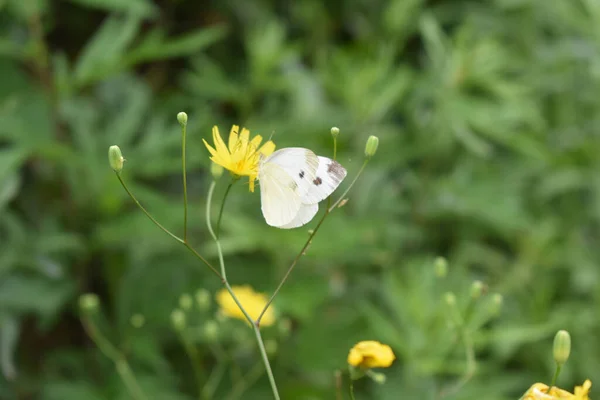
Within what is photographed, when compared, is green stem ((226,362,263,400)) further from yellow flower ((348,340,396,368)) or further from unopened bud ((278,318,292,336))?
yellow flower ((348,340,396,368))

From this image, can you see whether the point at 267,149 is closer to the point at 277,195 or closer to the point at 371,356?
the point at 277,195

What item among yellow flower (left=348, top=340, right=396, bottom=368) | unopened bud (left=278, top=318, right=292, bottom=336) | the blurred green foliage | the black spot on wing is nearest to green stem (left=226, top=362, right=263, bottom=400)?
the blurred green foliage

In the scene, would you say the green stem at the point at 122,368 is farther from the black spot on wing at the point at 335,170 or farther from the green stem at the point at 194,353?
the black spot on wing at the point at 335,170

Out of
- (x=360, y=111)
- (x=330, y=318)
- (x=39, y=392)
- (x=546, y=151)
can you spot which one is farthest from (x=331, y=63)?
(x=39, y=392)

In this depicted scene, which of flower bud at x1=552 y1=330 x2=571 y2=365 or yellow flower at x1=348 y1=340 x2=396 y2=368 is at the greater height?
flower bud at x1=552 y1=330 x2=571 y2=365

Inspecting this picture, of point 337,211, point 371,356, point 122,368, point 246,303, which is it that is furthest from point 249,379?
point 371,356

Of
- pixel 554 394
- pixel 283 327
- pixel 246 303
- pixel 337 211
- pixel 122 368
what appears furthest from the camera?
pixel 337 211

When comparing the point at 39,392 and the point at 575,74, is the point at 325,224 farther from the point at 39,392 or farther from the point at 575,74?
the point at 575,74

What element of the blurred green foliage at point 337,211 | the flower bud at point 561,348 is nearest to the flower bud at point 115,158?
the flower bud at point 561,348
